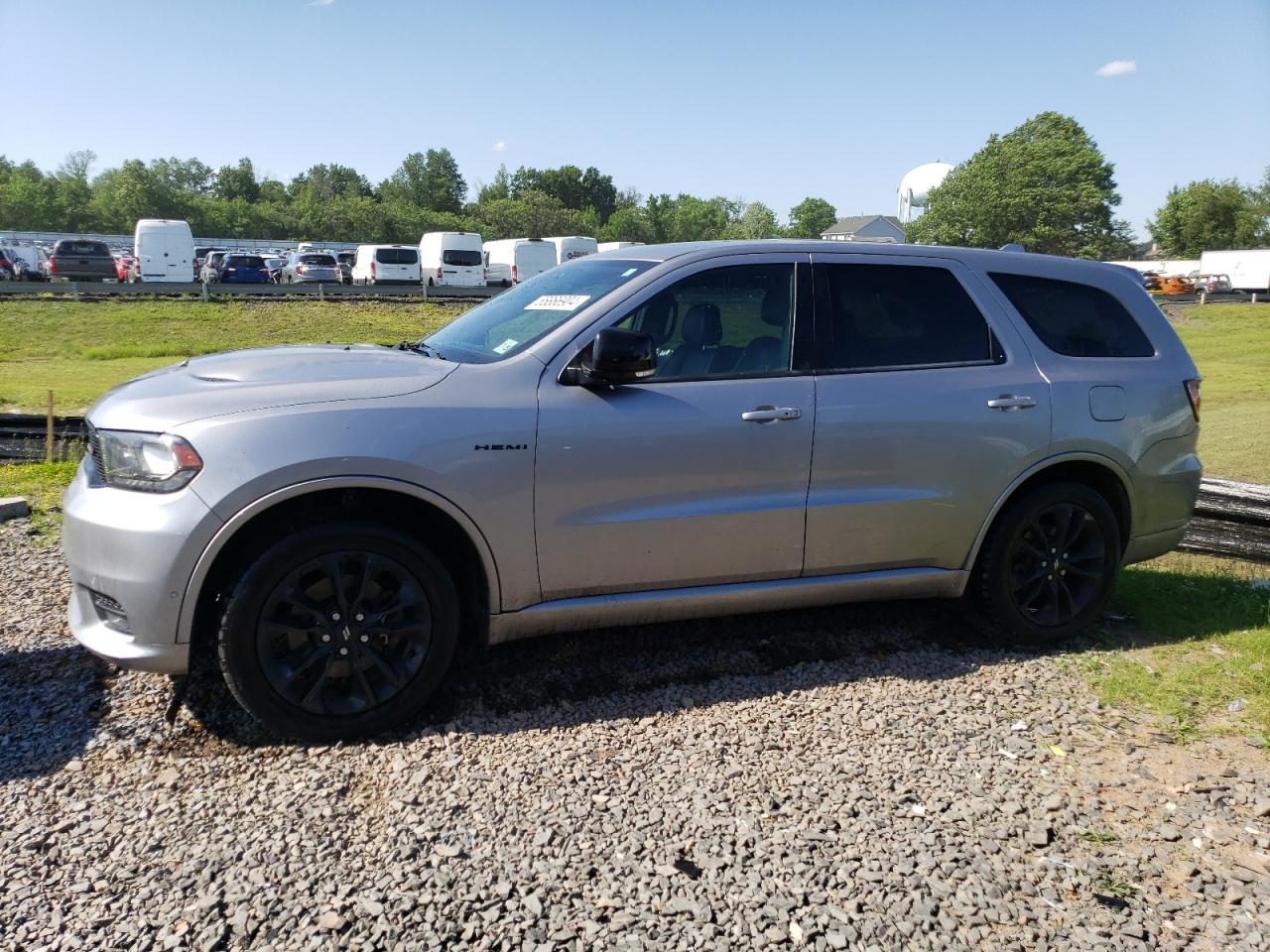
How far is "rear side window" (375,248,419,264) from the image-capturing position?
36.6 m

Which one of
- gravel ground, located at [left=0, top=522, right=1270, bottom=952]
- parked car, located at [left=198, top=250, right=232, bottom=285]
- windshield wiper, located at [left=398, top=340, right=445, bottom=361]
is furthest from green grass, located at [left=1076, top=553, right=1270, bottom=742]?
parked car, located at [left=198, top=250, right=232, bottom=285]

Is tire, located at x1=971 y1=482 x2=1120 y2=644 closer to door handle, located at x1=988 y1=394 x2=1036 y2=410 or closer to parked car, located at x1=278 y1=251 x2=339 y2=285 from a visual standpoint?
door handle, located at x1=988 y1=394 x2=1036 y2=410

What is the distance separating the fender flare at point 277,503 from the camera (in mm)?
3254

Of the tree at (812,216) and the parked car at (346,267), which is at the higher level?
the tree at (812,216)

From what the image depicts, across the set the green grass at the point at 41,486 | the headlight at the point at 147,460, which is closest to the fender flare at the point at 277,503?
the headlight at the point at 147,460

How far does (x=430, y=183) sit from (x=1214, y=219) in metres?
87.1

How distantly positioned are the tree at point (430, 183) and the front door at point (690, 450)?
362 ft

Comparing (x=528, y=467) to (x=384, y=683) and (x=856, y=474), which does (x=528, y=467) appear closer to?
(x=384, y=683)

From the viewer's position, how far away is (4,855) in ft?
9.26

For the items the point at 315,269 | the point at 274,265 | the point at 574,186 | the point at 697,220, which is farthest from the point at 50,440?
the point at 574,186

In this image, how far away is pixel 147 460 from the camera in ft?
10.8

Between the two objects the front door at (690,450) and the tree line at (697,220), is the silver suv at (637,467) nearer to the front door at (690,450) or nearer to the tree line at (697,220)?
the front door at (690,450)

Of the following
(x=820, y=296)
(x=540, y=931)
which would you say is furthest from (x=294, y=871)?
(x=820, y=296)

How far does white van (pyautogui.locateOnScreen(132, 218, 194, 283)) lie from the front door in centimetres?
3335
